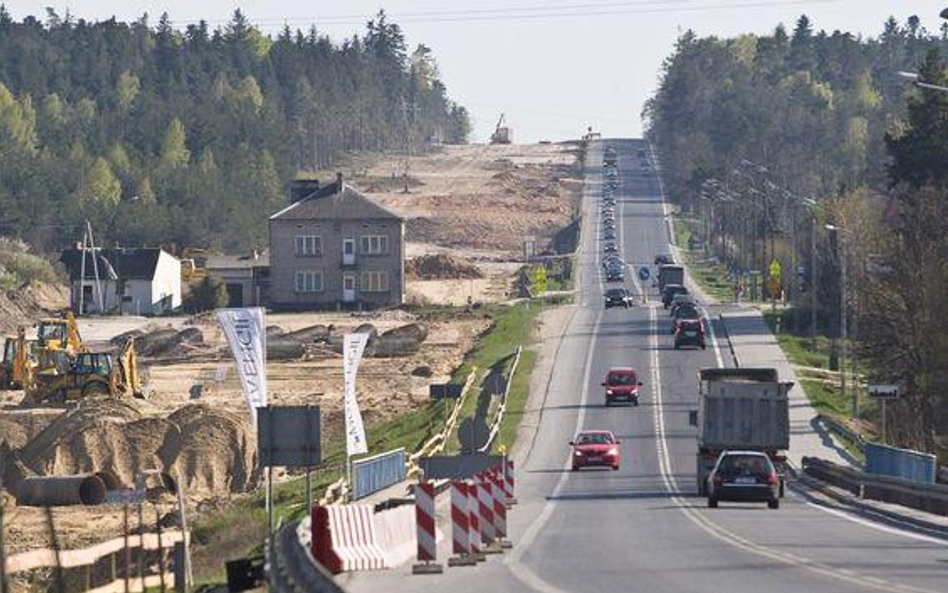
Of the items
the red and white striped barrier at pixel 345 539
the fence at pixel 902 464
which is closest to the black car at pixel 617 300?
the fence at pixel 902 464

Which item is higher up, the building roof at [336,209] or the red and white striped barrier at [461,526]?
the building roof at [336,209]

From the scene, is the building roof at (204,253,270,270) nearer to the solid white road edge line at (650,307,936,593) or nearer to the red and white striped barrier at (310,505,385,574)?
the solid white road edge line at (650,307,936,593)

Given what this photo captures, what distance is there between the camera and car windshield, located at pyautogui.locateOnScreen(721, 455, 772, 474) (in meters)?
47.8

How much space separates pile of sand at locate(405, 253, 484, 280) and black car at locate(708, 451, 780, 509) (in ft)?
371

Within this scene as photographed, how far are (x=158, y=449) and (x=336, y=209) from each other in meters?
75.0

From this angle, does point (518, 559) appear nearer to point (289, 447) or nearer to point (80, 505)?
point (289, 447)

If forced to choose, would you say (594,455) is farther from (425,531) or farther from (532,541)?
(425,531)

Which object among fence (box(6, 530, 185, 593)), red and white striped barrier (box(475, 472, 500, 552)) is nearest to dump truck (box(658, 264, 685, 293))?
fence (box(6, 530, 185, 593))

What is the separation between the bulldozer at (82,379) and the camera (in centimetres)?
8161

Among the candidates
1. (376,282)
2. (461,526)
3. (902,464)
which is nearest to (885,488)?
(902,464)

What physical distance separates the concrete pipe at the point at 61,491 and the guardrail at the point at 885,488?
1693 cm

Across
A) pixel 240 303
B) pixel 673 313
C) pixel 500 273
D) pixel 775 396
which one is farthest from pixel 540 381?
pixel 500 273

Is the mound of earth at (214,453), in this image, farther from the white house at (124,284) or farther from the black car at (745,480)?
the white house at (124,284)

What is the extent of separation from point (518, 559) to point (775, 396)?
79.7 feet
